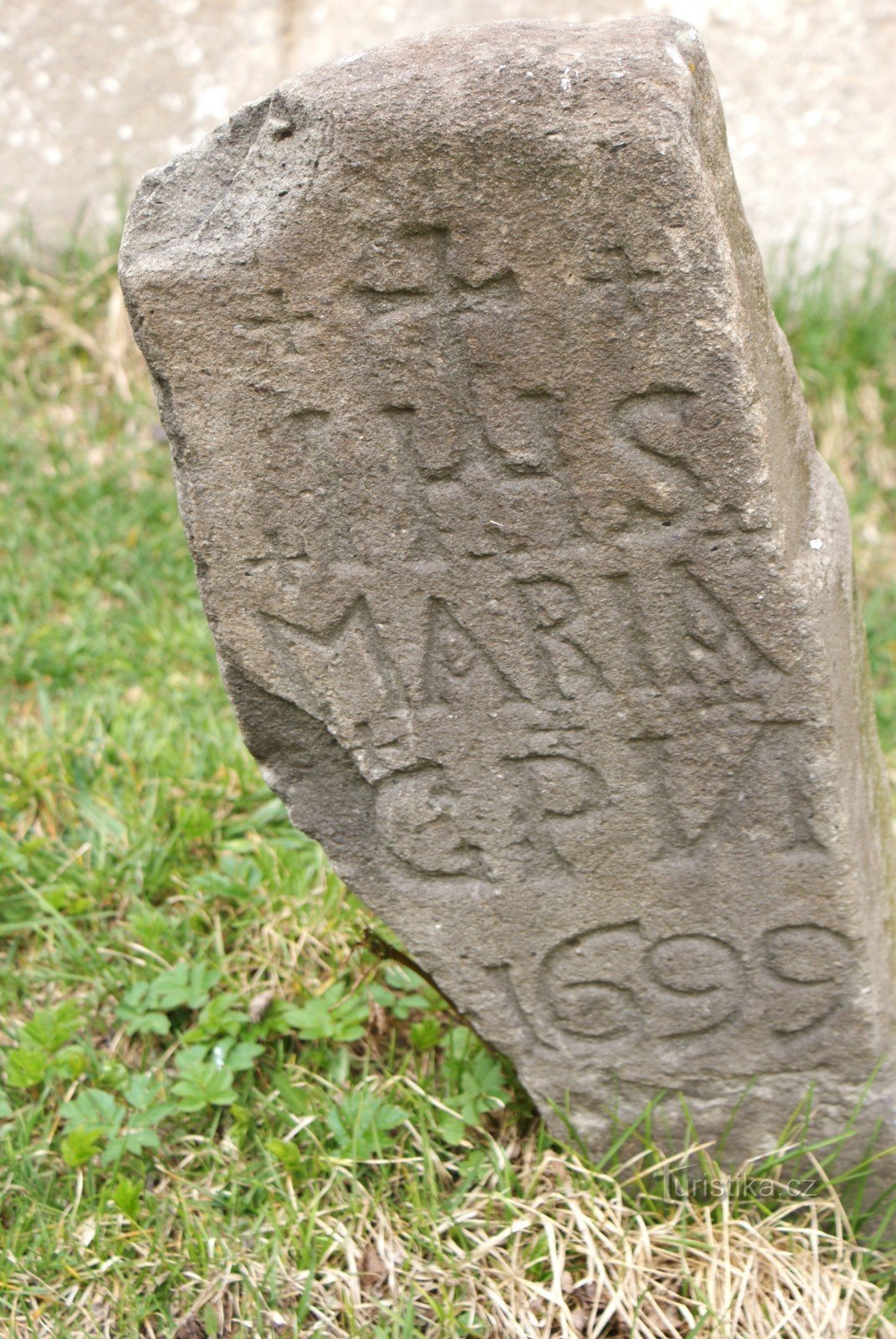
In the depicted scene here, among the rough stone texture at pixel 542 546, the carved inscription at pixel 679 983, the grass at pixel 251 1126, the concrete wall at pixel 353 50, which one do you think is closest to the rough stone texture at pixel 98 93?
the concrete wall at pixel 353 50

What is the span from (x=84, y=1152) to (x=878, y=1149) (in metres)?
1.18

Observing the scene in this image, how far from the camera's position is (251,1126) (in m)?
1.99

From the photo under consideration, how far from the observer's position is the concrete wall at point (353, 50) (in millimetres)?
3975

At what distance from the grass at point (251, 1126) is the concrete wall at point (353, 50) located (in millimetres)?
1873

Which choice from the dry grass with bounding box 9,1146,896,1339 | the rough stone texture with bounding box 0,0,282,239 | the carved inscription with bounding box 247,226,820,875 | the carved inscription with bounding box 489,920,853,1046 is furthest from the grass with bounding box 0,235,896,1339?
the rough stone texture with bounding box 0,0,282,239

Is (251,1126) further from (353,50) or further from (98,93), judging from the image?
(98,93)

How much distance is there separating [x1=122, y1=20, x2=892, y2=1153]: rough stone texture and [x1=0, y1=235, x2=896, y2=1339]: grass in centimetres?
22

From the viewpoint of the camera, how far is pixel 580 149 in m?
1.23

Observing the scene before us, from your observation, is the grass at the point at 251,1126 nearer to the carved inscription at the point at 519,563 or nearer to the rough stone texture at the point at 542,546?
the rough stone texture at the point at 542,546

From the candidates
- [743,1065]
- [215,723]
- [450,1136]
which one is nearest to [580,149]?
[743,1065]

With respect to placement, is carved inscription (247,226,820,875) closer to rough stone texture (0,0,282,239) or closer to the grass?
the grass

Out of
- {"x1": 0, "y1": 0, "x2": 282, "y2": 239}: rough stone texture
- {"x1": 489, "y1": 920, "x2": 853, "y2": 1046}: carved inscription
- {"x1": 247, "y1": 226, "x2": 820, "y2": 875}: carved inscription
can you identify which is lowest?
{"x1": 489, "y1": 920, "x2": 853, "y2": 1046}: carved inscription

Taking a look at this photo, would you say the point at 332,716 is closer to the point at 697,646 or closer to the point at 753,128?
the point at 697,646

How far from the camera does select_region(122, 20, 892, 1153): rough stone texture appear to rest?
1278 mm
